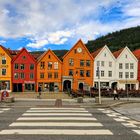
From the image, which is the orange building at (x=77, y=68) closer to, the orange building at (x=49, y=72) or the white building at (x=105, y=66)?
the orange building at (x=49, y=72)

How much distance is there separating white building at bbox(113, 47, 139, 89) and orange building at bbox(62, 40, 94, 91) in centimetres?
658

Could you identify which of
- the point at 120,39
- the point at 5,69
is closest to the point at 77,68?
the point at 5,69

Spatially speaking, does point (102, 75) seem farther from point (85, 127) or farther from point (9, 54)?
point (85, 127)

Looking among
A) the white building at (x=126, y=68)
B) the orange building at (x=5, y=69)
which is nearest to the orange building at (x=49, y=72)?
the orange building at (x=5, y=69)

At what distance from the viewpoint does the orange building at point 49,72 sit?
85062 millimetres

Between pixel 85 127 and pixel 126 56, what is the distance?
242 feet

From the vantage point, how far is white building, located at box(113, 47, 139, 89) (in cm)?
8772

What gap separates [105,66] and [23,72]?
60.7ft

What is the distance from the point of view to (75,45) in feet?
283

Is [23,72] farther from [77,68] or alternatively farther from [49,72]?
[77,68]

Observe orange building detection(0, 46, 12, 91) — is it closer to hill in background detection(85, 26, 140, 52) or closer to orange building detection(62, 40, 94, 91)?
orange building detection(62, 40, 94, 91)

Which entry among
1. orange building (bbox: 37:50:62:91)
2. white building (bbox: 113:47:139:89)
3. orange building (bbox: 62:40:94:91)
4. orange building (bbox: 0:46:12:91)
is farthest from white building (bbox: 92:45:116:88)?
orange building (bbox: 0:46:12:91)

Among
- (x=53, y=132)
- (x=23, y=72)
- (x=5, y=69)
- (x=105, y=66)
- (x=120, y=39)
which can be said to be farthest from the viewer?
(x=120, y=39)

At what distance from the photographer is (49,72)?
85.6 meters
